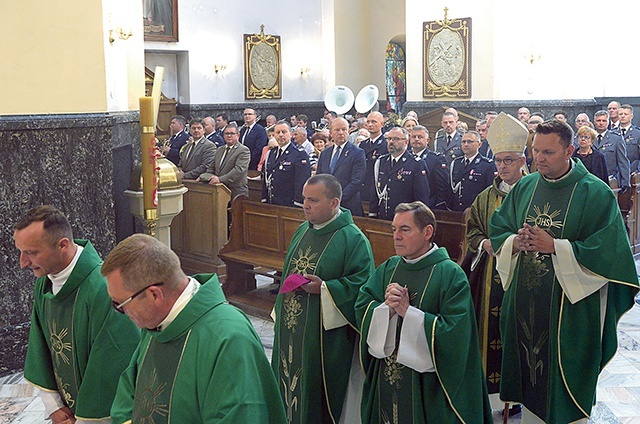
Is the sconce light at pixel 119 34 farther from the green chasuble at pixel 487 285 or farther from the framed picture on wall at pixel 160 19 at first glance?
the framed picture on wall at pixel 160 19

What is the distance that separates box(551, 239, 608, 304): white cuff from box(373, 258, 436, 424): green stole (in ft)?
2.78

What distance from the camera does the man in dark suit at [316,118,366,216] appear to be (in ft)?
26.2

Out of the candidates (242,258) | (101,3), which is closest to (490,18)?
(242,258)

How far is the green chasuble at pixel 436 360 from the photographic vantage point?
12.0 ft

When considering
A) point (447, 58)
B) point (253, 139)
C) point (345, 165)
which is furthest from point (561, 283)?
point (447, 58)

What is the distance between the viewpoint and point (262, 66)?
1886 cm

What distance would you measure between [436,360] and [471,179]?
3.86m

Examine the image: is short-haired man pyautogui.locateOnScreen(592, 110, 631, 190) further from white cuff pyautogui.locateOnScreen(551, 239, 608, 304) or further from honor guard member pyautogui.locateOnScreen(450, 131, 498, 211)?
white cuff pyautogui.locateOnScreen(551, 239, 608, 304)

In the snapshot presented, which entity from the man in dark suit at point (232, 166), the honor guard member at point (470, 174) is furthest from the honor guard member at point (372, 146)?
the honor guard member at point (470, 174)

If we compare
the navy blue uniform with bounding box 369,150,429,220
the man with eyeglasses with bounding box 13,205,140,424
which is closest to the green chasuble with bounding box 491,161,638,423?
the man with eyeglasses with bounding box 13,205,140,424

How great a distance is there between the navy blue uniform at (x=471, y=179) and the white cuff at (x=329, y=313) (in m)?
3.28

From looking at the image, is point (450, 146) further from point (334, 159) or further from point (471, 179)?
point (471, 179)

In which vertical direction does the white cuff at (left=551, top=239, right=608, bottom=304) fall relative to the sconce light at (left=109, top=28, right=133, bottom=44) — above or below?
below

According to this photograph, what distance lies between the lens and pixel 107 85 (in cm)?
625
